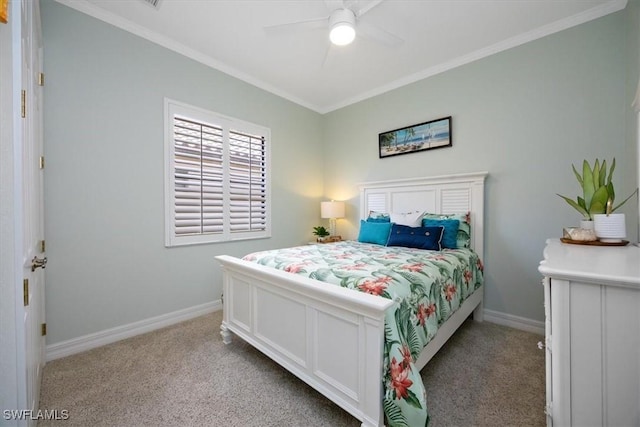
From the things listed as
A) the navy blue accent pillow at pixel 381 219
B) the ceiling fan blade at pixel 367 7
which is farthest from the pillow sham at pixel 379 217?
the ceiling fan blade at pixel 367 7

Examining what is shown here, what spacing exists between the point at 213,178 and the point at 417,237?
235 cm

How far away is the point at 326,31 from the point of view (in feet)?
8.12

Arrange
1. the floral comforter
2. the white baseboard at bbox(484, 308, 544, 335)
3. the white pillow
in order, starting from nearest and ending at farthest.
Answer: the floral comforter → the white baseboard at bbox(484, 308, 544, 335) → the white pillow

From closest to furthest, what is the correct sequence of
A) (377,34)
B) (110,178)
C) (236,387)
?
(236,387) < (377,34) < (110,178)

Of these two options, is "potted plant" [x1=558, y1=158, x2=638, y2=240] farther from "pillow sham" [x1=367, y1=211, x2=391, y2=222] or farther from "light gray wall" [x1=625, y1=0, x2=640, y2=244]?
"pillow sham" [x1=367, y1=211, x2=391, y2=222]

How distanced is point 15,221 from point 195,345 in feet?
5.55

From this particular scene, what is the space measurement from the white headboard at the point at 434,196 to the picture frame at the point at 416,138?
0.41 metres

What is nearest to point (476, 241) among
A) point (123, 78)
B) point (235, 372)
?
point (235, 372)

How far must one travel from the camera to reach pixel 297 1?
83.0 inches

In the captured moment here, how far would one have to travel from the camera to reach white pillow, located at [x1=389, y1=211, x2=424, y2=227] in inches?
111

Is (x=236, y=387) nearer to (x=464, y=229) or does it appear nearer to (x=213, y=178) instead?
(x=213, y=178)

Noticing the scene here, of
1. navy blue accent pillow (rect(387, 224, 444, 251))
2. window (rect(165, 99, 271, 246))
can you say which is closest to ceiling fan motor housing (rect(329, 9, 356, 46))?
window (rect(165, 99, 271, 246))

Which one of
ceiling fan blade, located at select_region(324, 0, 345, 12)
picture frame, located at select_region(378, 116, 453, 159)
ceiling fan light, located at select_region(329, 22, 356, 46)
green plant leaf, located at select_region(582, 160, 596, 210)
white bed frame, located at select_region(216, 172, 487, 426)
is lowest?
white bed frame, located at select_region(216, 172, 487, 426)

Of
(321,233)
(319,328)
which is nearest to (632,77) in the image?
(319,328)
